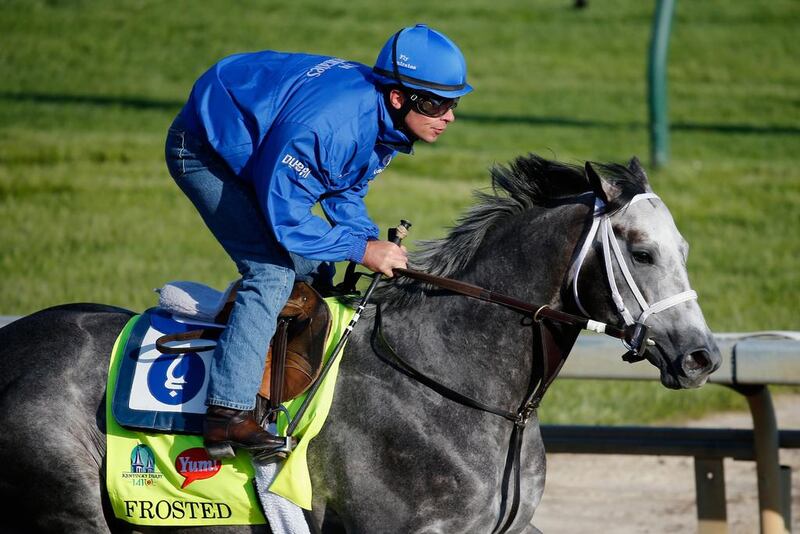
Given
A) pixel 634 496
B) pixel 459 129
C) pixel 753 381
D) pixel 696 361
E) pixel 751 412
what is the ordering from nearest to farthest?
pixel 696 361 < pixel 753 381 < pixel 751 412 < pixel 634 496 < pixel 459 129

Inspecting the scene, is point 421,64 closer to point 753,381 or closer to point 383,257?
point 383,257

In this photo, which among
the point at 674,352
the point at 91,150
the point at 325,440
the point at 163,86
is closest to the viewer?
the point at 674,352

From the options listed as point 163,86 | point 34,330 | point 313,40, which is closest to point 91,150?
point 163,86

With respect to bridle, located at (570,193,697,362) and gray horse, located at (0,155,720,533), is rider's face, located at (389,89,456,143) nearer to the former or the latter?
gray horse, located at (0,155,720,533)

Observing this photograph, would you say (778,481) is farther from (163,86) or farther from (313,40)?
→ (313,40)

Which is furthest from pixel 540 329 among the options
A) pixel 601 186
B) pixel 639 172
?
pixel 639 172

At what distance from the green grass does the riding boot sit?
239cm

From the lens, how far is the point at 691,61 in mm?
25953

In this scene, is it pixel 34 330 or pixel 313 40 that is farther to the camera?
pixel 313 40

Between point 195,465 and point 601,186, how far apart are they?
1751 millimetres

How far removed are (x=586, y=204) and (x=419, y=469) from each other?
110 centimetres

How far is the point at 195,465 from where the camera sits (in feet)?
13.0

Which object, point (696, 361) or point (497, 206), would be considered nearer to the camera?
point (696, 361)

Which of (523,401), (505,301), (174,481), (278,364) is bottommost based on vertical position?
(174,481)
